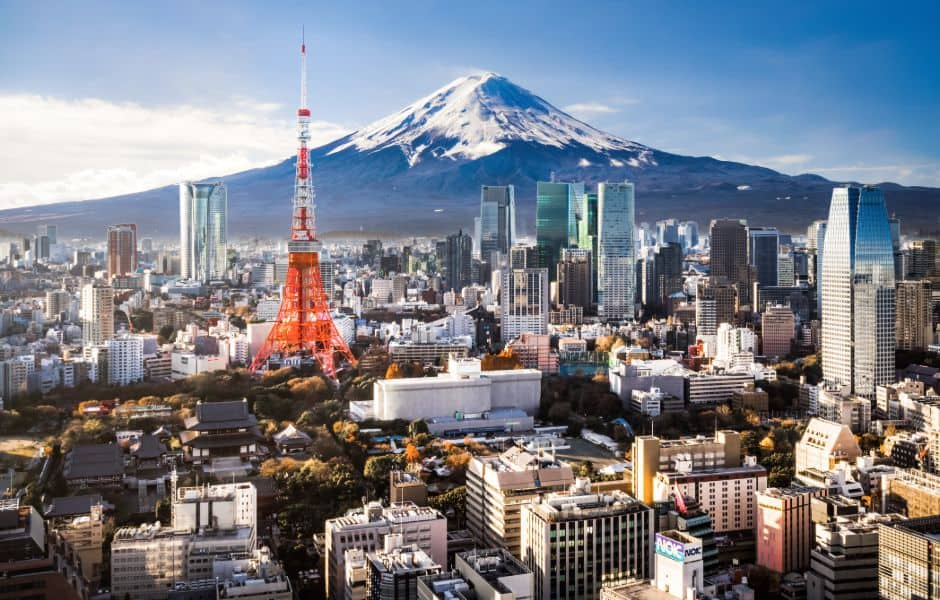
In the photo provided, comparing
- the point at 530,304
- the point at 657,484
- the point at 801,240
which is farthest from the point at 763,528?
the point at 801,240

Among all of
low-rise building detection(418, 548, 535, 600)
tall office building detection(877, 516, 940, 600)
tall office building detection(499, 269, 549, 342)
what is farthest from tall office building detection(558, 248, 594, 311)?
low-rise building detection(418, 548, 535, 600)

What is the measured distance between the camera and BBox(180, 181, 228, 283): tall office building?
1572cm

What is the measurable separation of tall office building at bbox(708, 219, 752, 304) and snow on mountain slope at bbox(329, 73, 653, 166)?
16.3 feet

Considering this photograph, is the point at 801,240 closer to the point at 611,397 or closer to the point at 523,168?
the point at 523,168

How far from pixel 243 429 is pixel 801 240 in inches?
498

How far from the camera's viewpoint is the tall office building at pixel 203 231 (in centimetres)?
1572

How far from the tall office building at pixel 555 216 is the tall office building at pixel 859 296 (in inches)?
317

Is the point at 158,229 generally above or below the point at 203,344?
above

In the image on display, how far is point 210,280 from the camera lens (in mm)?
15477

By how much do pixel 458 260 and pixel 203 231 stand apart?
175 inches

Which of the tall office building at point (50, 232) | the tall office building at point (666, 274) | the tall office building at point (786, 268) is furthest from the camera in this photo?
the tall office building at point (666, 274)

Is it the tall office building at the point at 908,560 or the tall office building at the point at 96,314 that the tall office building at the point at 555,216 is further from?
the tall office building at the point at 908,560

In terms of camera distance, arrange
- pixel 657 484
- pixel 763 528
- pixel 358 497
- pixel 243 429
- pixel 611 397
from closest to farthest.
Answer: pixel 763 528
pixel 657 484
pixel 358 497
pixel 243 429
pixel 611 397

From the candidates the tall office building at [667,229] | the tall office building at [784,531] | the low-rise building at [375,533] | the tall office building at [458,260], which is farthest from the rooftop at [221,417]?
the tall office building at [667,229]
